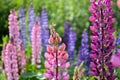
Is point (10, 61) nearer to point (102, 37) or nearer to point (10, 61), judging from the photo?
point (10, 61)

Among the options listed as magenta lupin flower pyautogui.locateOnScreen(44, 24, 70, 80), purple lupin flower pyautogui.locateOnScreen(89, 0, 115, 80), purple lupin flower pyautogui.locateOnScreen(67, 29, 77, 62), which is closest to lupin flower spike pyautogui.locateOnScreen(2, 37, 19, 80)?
purple lupin flower pyautogui.locateOnScreen(89, 0, 115, 80)

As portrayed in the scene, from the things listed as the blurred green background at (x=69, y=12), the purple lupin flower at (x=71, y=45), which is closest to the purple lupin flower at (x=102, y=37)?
the purple lupin flower at (x=71, y=45)

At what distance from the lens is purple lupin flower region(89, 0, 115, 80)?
2863 mm

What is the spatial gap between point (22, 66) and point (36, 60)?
0.43 meters

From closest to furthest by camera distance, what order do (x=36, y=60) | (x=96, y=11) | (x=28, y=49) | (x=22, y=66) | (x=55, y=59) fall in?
1. (x=55, y=59)
2. (x=96, y=11)
3. (x=22, y=66)
4. (x=36, y=60)
5. (x=28, y=49)

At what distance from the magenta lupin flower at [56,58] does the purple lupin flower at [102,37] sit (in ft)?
1.23

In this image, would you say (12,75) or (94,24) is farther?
(12,75)

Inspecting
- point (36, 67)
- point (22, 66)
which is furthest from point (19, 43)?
point (36, 67)

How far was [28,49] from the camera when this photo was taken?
5.41 m

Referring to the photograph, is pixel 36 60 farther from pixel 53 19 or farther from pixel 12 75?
pixel 53 19

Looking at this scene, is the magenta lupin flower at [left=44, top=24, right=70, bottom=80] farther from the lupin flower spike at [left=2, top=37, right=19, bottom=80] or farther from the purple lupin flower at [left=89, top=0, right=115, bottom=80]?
the lupin flower spike at [left=2, top=37, right=19, bottom=80]

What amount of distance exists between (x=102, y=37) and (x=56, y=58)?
1.56ft

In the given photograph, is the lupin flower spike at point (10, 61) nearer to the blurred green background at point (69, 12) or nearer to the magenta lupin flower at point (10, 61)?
→ the magenta lupin flower at point (10, 61)

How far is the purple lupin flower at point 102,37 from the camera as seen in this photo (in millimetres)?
2863
